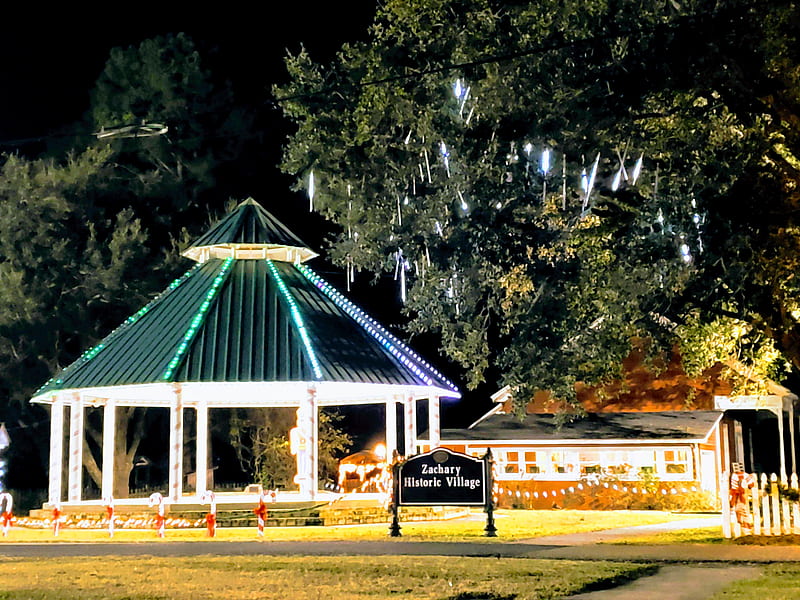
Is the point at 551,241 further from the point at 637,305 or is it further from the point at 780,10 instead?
the point at 780,10

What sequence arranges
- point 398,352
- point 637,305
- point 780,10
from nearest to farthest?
point 780,10
point 637,305
point 398,352

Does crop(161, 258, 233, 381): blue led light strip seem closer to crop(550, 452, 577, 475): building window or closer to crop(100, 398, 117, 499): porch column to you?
crop(100, 398, 117, 499): porch column

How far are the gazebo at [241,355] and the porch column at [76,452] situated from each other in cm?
3

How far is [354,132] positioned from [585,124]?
588 cm

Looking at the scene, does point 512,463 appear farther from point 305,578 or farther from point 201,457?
point 305,578

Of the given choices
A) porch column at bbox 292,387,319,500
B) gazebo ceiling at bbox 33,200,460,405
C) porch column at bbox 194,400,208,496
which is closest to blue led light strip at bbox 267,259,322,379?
gazebo ceiling at bbox 33,200,460,405

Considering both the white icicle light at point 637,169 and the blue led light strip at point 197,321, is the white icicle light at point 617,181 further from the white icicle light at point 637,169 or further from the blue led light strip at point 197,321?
the blue led light strip at point 197,321

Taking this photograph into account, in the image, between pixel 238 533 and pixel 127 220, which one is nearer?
pixel 238 533

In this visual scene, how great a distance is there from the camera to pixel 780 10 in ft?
64.8

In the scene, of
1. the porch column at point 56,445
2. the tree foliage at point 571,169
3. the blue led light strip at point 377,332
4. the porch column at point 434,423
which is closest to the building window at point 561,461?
the blue led light strip at point 377,332

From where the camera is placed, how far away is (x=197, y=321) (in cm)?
2856

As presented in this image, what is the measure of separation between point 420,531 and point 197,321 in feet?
27.0

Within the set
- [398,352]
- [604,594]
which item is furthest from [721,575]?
[398,352]

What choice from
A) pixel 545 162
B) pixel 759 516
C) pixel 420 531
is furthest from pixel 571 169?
pixel 420 531
